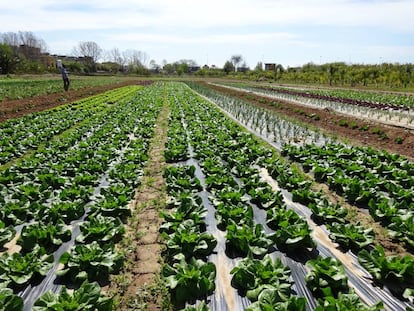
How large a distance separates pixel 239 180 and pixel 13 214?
4497 mm

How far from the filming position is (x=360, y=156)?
27.0 ft

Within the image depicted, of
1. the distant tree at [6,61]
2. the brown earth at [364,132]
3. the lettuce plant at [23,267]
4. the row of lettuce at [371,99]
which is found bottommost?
the lettuce plant at [23,267]

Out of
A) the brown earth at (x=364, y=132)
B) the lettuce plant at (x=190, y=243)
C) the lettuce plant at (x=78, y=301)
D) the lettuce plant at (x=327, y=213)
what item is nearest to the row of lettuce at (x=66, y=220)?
the lettuce plant at (x=78, y=301)

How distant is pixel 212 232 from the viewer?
4875mm

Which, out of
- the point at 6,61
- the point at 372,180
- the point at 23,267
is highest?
the point at 6,61

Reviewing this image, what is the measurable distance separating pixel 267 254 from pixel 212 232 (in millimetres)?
1191

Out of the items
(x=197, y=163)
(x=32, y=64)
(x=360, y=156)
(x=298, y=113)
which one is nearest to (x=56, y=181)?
(x=197, y=163)

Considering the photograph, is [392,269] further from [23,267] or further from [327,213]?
[23,267]

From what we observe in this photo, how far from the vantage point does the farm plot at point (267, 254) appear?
332 cm

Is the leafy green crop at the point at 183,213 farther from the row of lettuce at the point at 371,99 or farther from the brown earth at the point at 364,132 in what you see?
the row of lettuce at the point at 371,99

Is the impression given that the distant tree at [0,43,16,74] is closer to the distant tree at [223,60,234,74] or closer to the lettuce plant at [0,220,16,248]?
the distant tree at [223,60,234,74]

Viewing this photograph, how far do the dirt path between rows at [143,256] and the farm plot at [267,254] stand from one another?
21 cm

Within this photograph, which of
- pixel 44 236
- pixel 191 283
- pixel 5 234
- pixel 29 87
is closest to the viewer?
pixel 191 283

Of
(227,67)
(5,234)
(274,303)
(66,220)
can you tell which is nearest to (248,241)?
(274,303)
